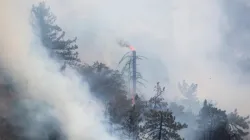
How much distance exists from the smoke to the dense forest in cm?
75

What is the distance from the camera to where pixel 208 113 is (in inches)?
1559

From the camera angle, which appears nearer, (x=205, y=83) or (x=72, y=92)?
(x=72, y=92)

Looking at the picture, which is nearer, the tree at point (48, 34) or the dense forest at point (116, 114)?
the dense forest at point (116, 114)

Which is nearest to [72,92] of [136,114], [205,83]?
[136,114]

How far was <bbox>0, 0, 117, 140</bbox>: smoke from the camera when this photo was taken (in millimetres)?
32500

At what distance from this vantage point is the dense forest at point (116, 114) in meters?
33.1

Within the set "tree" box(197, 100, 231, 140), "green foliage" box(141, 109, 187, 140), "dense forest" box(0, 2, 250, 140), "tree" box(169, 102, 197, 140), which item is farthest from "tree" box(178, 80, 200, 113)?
"green foliage" box(141, 109, 187, 140)

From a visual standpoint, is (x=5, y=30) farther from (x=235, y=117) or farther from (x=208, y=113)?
(x=235, y=117)

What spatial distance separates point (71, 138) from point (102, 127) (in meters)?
2.56

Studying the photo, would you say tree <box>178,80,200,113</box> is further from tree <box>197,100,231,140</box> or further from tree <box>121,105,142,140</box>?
tree <box>121,105,142,140</box>

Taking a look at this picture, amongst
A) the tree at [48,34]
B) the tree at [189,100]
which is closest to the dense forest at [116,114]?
the tree at [48,34]

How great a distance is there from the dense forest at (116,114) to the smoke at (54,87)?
2.46ft

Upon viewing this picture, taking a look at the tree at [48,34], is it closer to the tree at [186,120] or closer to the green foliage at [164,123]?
the green foliage at [164,123]

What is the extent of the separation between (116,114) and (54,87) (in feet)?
19.2
